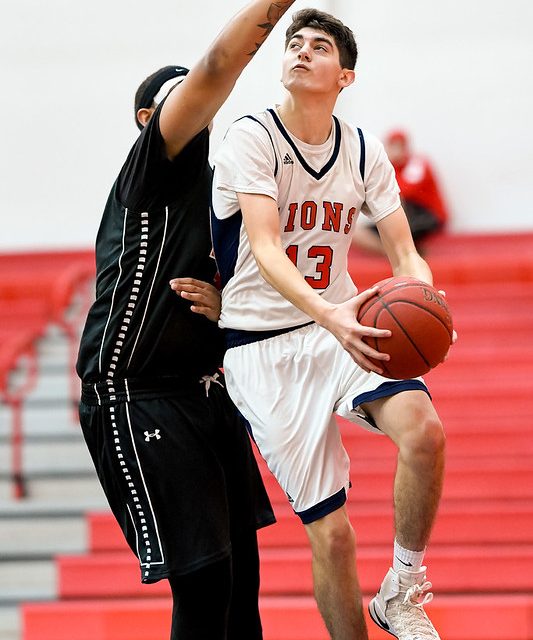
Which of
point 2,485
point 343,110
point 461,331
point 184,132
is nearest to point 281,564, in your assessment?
point 2,485

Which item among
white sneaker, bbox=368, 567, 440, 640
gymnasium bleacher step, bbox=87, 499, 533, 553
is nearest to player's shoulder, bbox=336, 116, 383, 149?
white sneaker, bbox=368, 567, 440, 640

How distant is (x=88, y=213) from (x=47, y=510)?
131 inches

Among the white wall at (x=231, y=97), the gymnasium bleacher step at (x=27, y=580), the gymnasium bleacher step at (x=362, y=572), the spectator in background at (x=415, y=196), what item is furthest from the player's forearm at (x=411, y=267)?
the white wall at (x=231, y=97)

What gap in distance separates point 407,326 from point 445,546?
3.24 m

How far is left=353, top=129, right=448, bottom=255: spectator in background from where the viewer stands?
8336 millimetres

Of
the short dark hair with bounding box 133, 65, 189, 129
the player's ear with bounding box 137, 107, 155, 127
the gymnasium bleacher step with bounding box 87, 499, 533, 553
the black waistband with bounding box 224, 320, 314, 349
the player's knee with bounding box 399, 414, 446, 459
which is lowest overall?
the gymnasium bleacher step with bounding box 87, 499, 533, 553

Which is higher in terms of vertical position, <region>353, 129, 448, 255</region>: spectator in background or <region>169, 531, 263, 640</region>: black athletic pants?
<region>353, 129, 448, 255</region>: spectator in background

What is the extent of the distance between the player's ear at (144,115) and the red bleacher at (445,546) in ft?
8.67

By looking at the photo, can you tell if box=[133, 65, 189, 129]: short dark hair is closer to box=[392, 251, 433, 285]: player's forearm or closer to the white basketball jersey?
the white basketball jersey

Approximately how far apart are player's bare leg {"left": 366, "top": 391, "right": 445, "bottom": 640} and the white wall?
220 inches

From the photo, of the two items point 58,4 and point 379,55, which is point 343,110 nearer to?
point 379,55

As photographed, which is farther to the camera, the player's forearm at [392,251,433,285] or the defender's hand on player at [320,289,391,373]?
the player's forearm at [392,251,433,285]

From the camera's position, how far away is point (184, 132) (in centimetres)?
319

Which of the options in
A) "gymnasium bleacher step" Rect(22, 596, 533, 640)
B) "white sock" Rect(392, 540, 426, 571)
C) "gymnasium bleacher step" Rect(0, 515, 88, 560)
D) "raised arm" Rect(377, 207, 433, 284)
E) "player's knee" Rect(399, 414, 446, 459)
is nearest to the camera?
"player's knee" Rect(399, 414, 446, 459)
